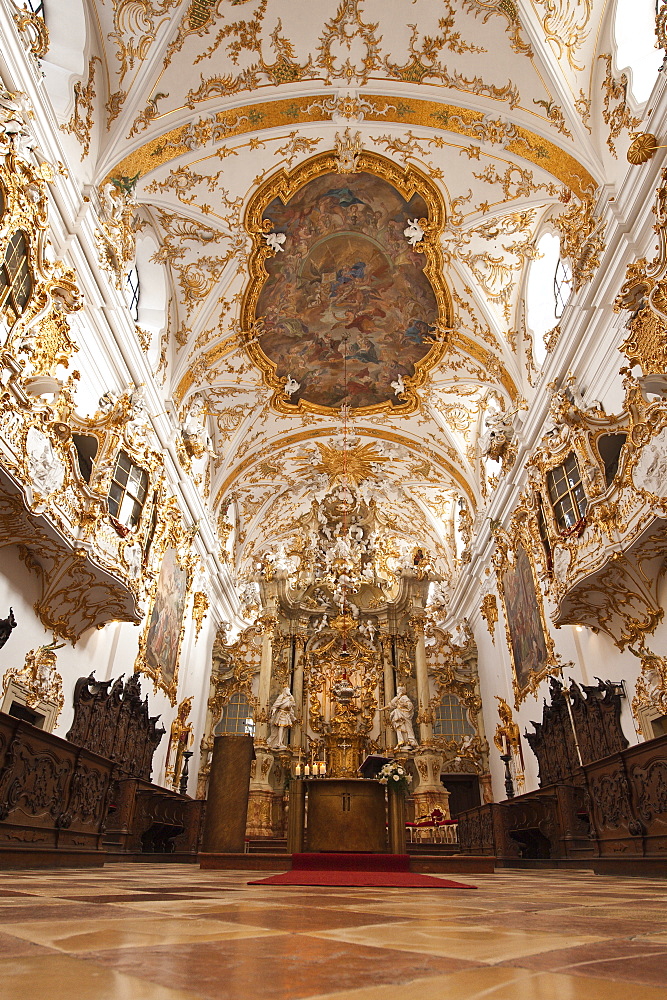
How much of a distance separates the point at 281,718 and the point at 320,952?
1703 centimetres

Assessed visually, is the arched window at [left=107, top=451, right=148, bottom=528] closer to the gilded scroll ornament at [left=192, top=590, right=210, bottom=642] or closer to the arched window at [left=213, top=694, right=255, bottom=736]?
the gilded scroll ornament at [left=192, top=590, right=210, bottom=642]

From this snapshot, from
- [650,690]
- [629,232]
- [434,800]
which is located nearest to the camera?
[650,690]

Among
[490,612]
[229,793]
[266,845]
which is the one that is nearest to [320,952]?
[229,793]

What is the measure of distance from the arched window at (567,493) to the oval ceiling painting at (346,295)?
556cm

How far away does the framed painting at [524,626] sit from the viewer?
40.0 ft

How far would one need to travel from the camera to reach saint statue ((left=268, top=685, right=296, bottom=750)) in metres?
17.4

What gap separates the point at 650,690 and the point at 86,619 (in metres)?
8.57

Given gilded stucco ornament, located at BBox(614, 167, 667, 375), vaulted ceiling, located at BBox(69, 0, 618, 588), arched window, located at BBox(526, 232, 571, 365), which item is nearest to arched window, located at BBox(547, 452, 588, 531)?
gilded stucco ornament, located at BBox(614, 167, 667, 375)

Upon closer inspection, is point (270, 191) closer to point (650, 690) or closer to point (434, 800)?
point (650, 690)

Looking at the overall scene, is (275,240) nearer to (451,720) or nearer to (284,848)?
(284,848)

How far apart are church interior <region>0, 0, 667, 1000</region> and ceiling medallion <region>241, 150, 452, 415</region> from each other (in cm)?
8

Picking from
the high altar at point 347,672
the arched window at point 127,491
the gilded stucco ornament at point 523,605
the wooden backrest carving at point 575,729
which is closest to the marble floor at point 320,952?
the wooden backrest carving at point 575,729

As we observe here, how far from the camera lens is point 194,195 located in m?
12.2

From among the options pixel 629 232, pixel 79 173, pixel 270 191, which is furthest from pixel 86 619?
pixel 629 232
